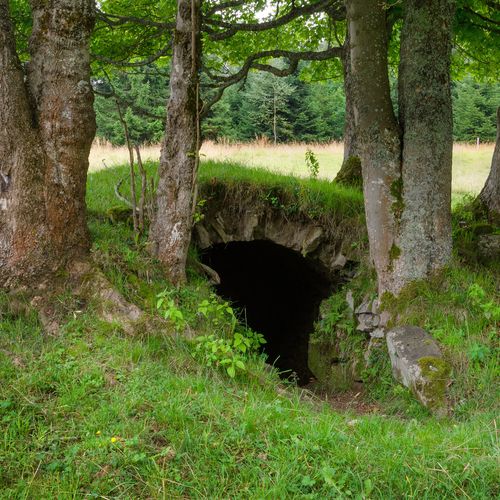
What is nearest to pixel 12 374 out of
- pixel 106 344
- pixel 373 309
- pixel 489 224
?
pixel 106 344

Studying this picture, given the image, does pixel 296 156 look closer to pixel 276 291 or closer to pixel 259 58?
pixel 276 291

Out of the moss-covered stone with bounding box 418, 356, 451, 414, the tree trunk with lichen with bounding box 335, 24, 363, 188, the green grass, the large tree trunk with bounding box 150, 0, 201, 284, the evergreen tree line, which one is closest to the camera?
the green grass

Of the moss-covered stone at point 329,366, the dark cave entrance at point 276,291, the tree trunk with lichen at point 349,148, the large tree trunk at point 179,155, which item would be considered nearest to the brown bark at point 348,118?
the tree trunk with lichen at point 349,148

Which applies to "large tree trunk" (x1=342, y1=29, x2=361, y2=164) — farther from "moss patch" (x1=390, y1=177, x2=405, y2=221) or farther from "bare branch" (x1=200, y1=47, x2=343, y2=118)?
"moss patch" (x1=390, y1=177, x2=405, y2=221)

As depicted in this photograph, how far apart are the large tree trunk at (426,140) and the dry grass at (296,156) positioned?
6584 mm

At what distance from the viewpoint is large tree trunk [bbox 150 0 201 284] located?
229 inches

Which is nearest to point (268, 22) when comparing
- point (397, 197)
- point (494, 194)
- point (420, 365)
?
point (397, 197)

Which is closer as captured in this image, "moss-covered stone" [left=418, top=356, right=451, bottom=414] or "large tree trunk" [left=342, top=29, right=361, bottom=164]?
"moss-covered stone" [left=418, top=356, right=451, bottom=414]

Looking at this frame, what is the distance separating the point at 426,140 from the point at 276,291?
18.2 feet

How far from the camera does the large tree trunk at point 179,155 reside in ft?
19.1

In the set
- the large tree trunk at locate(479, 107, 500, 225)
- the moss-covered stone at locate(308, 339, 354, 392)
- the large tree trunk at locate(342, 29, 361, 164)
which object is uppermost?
the large tree trunk at locate(342, 29, 361, 164)

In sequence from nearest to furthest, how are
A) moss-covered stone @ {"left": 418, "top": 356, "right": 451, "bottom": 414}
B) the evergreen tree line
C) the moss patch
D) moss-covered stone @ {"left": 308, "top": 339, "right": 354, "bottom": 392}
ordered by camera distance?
moss-covered stone @ {"left": 418, "top": 356, "right": 451, "bottom": 414}
the moss patch
moss-covered stone @ {"left": 308, "top": 339, "right": 354, "bottom": 392}
the evergreen tree line

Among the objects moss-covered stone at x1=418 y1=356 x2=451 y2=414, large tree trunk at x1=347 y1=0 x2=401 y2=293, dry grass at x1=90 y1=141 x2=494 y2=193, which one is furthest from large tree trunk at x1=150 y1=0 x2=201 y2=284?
dry grass at x1=90 y1=141 x2=494 y2=193

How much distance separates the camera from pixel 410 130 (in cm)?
598
